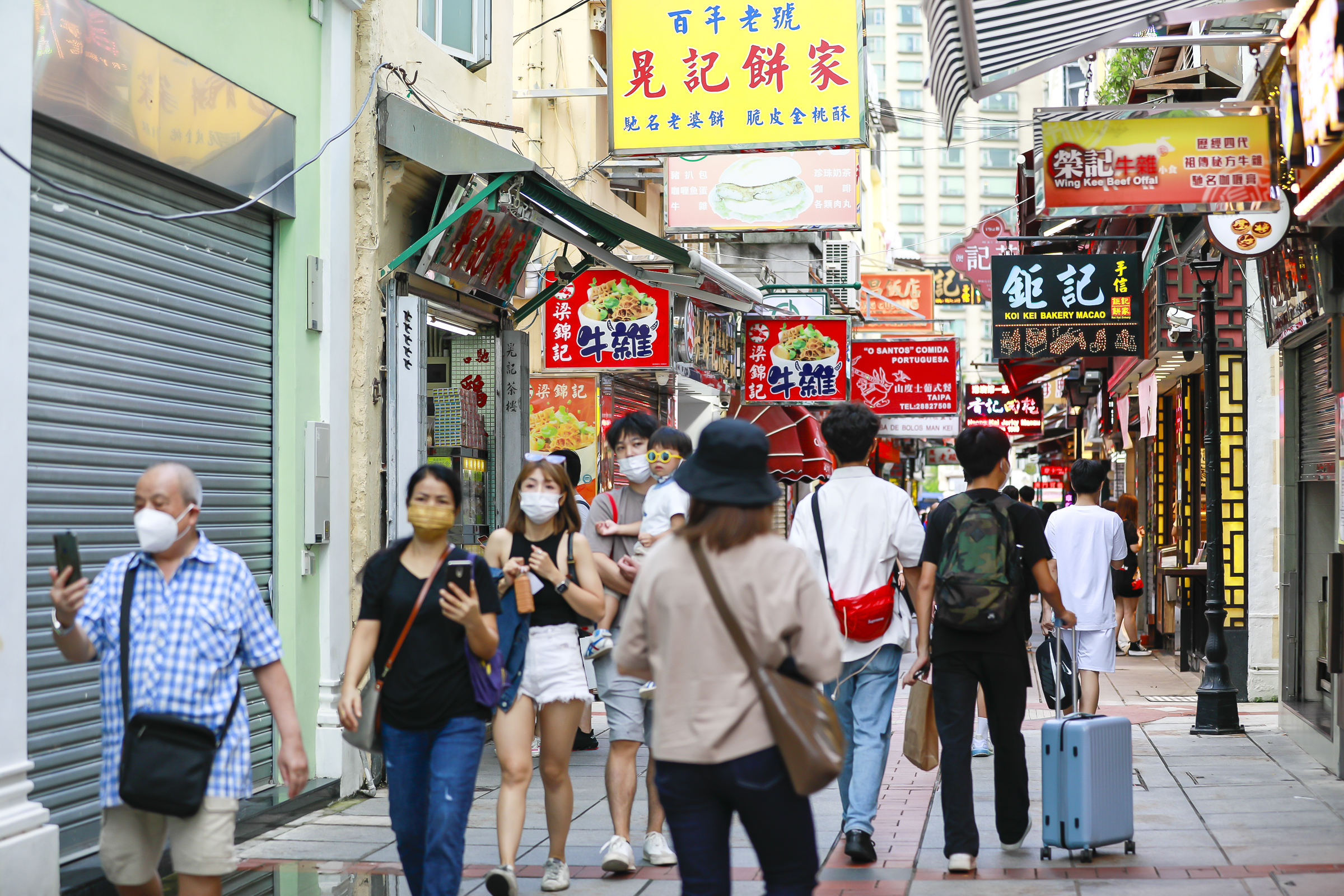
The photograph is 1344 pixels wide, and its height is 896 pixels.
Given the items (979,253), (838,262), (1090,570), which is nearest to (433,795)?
(1090,570)

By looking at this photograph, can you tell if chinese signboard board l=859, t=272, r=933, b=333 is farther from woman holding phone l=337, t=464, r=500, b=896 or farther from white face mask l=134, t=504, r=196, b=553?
white face mask l=134, t=504, r=196, b=553

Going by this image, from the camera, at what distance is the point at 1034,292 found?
51.9ft

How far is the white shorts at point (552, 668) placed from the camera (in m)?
6.46

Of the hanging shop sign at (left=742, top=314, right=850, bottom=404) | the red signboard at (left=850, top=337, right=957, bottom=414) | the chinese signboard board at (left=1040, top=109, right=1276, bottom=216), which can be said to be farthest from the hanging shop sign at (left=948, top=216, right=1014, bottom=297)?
the chinese signboard board at (left=1040, top=109, right=1276, bottom=216)

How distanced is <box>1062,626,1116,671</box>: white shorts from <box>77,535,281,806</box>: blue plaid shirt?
6675 millimetres

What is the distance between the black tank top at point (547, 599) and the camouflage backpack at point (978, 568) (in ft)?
5.79

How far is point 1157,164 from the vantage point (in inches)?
332

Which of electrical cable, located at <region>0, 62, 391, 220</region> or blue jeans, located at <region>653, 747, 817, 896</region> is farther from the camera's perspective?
electrical cable, located at <region>0, 62, 391, 220</region>

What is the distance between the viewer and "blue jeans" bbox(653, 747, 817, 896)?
396 cm

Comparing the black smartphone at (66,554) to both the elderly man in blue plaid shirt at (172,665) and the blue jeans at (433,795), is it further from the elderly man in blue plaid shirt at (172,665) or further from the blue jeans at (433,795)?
the blue jeans at (433,795)

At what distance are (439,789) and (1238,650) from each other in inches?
441

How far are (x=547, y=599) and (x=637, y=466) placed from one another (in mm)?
1088

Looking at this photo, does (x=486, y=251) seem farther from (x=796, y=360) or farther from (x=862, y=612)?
(x=796, y=360)

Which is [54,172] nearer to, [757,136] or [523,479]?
[523,479]
